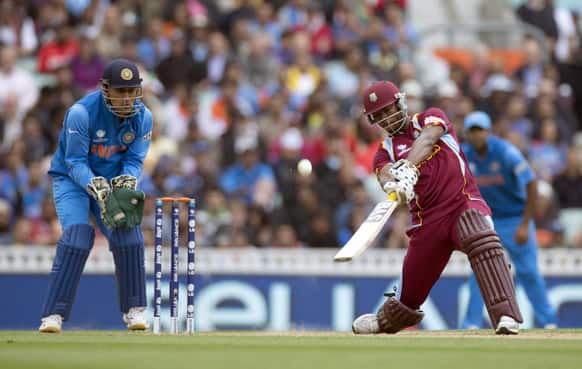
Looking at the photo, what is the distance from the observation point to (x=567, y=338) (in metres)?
9.14

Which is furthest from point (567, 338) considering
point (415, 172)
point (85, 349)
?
point (85, 349)

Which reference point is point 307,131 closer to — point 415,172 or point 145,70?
point 145,70

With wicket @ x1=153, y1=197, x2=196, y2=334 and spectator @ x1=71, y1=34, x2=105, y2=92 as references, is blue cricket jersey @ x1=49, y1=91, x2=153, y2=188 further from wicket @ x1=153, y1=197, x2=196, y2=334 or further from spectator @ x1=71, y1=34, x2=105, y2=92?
spectator @ x1=71, y1=34, x2=105, y2=92

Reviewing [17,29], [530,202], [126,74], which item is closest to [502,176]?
[530,202]

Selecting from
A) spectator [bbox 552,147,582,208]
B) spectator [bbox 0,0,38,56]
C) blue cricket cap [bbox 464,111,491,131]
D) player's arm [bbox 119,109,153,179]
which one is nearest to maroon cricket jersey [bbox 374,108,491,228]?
player's arm [bbox 119,109,153,179]

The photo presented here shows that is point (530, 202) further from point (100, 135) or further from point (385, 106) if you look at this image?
point (100, 135)

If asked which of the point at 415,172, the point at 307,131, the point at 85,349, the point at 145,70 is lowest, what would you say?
the point at 85,349

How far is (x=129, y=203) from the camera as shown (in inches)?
376

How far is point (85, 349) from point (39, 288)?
21.0 ft

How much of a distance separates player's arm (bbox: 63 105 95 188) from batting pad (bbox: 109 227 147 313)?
0.49 meters

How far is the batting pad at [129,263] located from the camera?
9836 mm

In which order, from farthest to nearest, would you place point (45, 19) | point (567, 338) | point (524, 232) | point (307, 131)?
point (45, 19), point (307, 131), point (524, 232), point (567, 338)

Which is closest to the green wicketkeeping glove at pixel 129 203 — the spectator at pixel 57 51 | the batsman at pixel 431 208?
the batsman at pixel 431 208

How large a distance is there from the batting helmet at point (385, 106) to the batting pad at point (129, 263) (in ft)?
6.47
